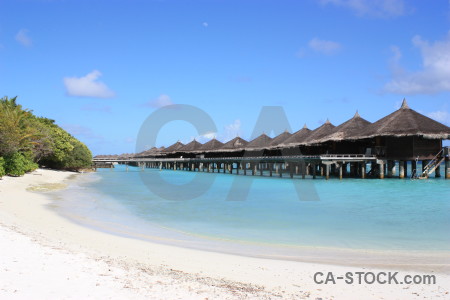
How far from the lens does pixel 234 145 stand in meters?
48.8

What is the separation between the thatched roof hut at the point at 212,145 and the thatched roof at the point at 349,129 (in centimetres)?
2131

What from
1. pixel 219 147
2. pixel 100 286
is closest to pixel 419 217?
pixel 100 286

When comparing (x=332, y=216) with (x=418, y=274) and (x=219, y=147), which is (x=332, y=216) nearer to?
(x=418, y=274)

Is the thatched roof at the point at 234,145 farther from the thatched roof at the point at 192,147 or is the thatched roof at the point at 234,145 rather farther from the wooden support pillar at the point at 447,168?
the wooden support pillar at the point at 447,168

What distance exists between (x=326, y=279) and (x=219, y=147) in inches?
1849

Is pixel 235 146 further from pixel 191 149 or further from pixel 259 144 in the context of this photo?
pixel 191 149

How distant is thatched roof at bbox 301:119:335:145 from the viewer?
34.2 m

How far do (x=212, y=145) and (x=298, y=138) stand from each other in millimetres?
17431

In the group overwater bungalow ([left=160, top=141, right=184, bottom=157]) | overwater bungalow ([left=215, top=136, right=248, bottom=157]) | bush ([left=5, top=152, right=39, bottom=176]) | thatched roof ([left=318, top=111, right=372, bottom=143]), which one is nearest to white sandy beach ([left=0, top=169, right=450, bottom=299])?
bush ([left=5, top=152, right=39, bottom=176])

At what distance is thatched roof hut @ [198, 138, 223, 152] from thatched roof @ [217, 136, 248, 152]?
1673 mm

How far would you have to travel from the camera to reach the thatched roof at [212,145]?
52.6 meters

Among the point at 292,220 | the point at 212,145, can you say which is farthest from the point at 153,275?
the point at 212,145

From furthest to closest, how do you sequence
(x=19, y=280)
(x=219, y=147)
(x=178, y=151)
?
(x=178, y=151) < (x=219, y=147) < (x=19, y=280)

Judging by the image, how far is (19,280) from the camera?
4406 millimetres
